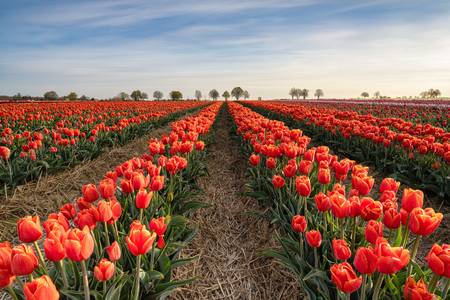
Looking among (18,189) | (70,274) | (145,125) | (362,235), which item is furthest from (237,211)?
(145,125)

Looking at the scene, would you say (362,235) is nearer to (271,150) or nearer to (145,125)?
(271,150)

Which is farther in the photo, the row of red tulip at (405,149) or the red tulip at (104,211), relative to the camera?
the row of red tulip at (405,149)

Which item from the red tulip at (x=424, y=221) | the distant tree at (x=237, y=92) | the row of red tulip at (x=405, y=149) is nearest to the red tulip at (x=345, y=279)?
the red tulip at (x=424, y=221)

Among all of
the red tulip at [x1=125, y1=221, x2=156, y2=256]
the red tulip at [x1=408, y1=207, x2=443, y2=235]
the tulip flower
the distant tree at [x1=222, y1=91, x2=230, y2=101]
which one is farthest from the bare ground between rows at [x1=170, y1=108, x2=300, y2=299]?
the distant tree at [x1=222, y1=91, x2=230, y2=101]

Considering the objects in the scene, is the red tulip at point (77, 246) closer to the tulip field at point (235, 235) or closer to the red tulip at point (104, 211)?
the tulip field at point (235, 235)

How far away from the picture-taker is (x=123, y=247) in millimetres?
2645

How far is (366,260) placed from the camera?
5.37 ft

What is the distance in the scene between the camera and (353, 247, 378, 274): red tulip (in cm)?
161

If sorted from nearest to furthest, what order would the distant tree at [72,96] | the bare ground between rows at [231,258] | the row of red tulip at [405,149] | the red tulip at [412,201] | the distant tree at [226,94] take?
the red tulip at [412,201], the bare ground between rows at [231,258], the row of red tulip at [405,149], the distant tree at [72,96], the distant tree at [226,94]

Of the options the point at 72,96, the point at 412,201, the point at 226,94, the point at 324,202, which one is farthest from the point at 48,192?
the point at 226,94

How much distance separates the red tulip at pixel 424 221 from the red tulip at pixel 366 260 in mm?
461

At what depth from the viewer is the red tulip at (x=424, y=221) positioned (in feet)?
6.04

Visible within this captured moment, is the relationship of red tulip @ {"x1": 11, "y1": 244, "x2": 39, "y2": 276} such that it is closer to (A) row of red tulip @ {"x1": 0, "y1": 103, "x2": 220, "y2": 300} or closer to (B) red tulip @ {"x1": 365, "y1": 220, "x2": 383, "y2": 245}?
(A) row of red tulip @ {"x1": 0, "y1": 103, "x2": 220, "y2": 300}

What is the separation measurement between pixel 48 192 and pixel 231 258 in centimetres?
384
